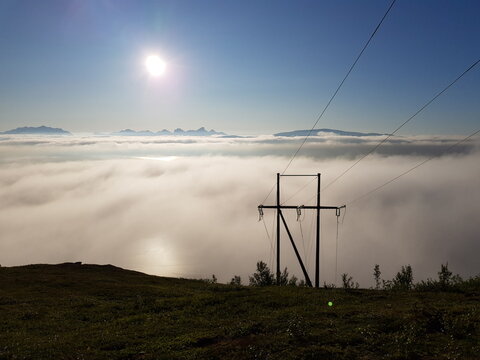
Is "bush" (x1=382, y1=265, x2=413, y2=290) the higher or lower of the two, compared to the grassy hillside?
higher

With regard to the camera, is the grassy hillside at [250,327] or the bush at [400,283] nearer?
the grassy hillside at [250,327]

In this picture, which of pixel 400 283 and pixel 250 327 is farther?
pixel 400 283

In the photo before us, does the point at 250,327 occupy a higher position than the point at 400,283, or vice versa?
the point at 400,283

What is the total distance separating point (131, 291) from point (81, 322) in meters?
14.6

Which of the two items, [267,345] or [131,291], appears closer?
[267,345]

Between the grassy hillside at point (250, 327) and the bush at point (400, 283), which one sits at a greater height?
the bush at point (400, 283)

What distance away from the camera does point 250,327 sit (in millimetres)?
19250

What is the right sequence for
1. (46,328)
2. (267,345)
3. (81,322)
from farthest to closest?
(81,322)
(46,328)
(267,345)

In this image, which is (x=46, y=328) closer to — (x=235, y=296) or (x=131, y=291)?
(x=235, y=296)

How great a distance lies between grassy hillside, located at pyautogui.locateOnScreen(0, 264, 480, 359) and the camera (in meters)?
15.7

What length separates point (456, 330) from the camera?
1673cm

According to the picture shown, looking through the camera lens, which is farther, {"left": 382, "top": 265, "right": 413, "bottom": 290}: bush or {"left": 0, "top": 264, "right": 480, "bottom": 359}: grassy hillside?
{"left": 382, "top": 265, "right": 413, "bottom": 290}: bush

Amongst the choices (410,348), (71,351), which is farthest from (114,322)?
(410,348)

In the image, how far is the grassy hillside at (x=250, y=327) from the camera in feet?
51.6
